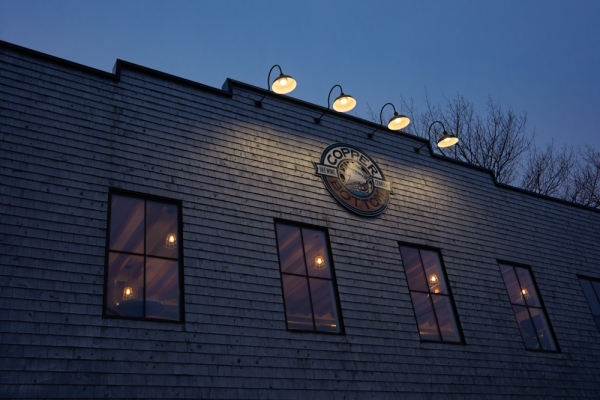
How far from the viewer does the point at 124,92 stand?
8.66 m

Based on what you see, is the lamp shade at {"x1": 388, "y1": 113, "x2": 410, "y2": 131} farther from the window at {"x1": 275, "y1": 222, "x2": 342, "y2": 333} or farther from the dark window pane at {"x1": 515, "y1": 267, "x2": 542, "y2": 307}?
the dark window pane at {"x1": 515, "y1": 267, "x2": 542, "y2": 307}

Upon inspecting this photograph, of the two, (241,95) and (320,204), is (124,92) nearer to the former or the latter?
(241,95)

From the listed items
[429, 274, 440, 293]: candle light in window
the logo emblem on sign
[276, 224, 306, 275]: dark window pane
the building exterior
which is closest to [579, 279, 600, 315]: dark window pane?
the building exterior

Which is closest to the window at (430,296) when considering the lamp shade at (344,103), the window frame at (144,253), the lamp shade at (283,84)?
the lamp shade at (344,103)

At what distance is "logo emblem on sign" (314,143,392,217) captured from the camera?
10.1 m

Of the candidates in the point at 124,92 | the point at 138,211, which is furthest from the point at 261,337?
the point at 124,92

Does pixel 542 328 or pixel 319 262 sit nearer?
pixel 319 262

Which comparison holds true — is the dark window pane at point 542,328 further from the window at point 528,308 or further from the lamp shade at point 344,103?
the lamp shade at point 344,103

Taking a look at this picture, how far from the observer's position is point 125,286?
7.23 m

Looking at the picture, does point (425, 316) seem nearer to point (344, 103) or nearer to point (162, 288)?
point (344, 103)

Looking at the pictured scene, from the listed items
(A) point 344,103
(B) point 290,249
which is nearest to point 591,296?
(A) point 344,103

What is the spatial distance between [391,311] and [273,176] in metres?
3.02

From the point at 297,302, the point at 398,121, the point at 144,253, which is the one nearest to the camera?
the point at 144,253

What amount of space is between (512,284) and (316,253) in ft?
16.1
